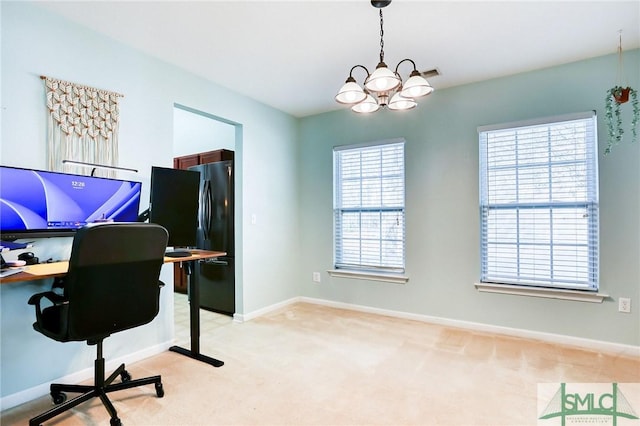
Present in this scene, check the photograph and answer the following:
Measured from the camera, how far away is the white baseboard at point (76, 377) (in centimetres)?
204

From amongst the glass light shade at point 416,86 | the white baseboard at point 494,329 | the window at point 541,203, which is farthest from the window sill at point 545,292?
the glass light shade at point 416,86

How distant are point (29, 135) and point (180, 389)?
1941 mm

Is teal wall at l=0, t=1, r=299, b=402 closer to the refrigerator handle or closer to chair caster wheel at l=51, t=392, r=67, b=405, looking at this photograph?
chair caster wheel at l=51, t=392, r=67, b=405

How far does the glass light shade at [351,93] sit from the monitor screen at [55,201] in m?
1.75

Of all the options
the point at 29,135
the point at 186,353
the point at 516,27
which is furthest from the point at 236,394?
the point at 516,27

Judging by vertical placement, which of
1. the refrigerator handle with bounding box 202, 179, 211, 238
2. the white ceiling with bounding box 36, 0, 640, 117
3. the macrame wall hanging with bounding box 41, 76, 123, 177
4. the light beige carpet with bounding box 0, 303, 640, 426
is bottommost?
the light beige carpet with bounding box 0, 303, 640, 426

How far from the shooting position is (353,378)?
7.88 feet

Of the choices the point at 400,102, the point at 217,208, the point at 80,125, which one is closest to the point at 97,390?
the point at 80,125

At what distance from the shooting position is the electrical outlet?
2.81m

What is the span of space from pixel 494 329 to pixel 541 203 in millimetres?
1322

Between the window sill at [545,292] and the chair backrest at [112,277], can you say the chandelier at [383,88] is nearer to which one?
the chair backrest at [112,277]

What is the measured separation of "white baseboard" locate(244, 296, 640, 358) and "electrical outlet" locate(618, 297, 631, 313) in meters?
0.30

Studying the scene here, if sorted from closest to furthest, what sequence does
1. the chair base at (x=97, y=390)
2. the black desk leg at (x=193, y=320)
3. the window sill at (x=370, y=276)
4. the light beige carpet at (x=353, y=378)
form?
the chair base at (x=97, y=390) → the light beige carpet at (x=353, y=378) → the black desk leg at (x=193, y=320) → the window sill at (x=370, y=276)

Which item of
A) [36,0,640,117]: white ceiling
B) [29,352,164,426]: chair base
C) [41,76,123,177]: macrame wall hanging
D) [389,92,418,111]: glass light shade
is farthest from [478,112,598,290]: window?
[41,76,123,177]: macrame wall hanging
